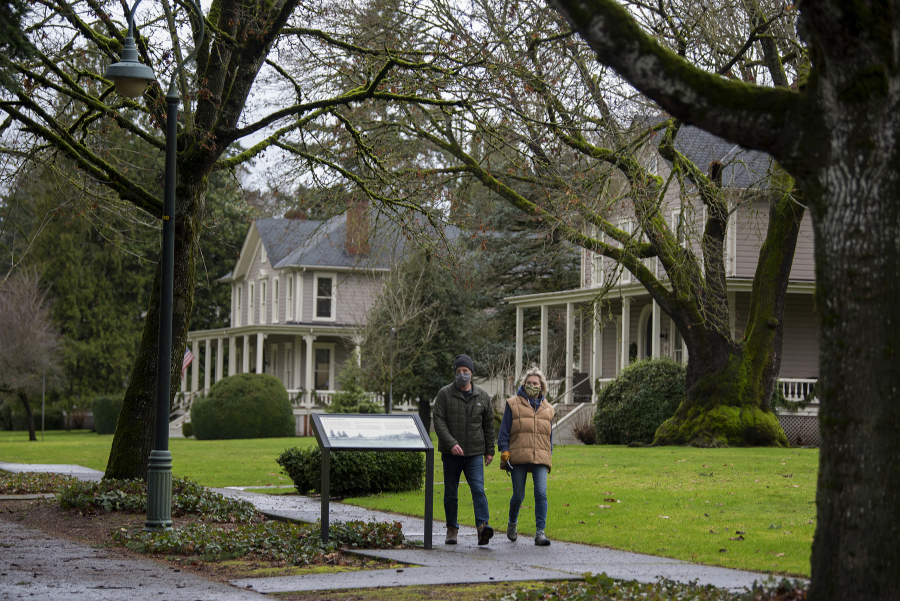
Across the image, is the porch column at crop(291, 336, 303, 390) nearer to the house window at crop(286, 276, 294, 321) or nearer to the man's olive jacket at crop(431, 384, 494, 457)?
the house window at crop(286, 276, 294, 321)

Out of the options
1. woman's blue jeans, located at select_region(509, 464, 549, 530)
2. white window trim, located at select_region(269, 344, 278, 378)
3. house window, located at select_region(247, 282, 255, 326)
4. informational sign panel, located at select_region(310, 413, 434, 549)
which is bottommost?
woman's blue jeans, located at select_region(509, 464, 549, 530)

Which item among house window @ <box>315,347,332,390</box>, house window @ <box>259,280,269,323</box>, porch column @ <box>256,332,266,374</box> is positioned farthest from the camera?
house window @ <box>259,280,269,323</box>

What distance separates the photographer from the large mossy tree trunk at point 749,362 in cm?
2252

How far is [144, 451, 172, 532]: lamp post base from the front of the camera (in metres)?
10.5

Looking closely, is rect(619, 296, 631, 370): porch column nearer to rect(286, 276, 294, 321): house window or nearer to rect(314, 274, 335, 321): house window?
rect(314, 274, 335, 321): house window

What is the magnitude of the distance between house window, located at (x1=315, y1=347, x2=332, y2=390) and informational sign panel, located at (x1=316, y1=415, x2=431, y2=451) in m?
35.8

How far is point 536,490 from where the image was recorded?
32.0 ft

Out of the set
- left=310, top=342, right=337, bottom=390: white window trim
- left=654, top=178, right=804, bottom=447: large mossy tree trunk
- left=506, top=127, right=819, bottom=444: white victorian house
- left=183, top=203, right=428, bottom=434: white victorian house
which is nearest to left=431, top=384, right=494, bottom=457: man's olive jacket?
left=654, top=178, right=804, bottom=447: large mossy tree trunk

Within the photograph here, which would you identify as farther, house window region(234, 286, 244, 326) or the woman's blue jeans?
house window region(234, 286, 244, 326)

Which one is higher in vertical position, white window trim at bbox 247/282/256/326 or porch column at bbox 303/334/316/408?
white window trim at bbox 247/282/256/326

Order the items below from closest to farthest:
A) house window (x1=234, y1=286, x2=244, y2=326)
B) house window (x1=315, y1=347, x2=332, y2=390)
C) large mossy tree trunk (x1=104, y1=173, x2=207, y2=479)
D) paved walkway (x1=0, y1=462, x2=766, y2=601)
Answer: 1. paved walkway (x1=0, y1=462, x2=766, y2=601)
2. large mossy tree trunk (x1=104, y1=173, x2=207, y2=479)
3. house window (x1=315, y1=347, x2=332, y2=390)
4. house window (x1=234, y1=286, x2=244, y2=326)

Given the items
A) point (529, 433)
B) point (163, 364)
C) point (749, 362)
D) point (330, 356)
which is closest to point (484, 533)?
point (529, 433)

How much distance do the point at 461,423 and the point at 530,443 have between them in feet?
2.27

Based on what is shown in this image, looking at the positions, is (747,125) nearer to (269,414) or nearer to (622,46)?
(622,46)
